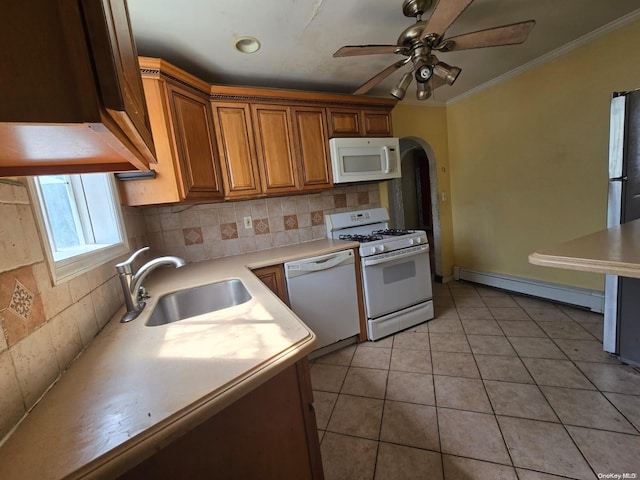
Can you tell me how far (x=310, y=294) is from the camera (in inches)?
81.0

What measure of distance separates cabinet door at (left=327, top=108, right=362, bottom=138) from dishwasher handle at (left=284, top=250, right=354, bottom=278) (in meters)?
1.11

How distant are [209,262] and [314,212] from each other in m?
1.11

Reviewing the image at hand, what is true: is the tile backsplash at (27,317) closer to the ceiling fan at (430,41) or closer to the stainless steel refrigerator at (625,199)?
the ceiling fan at (430,41)

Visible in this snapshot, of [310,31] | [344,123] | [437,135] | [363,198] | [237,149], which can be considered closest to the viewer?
[310,31]

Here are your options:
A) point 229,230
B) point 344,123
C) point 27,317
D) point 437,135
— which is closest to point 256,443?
point 27,317

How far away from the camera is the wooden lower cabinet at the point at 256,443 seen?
1.83 feet

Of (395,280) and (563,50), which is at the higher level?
(563,50)

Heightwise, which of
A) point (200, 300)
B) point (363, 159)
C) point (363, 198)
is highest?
point (363, 159)

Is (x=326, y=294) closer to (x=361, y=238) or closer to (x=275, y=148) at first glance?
(x=361, y=238)

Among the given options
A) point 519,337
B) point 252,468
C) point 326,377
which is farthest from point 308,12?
point 519,337

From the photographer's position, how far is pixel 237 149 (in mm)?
2061

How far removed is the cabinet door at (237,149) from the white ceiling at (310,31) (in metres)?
0.33

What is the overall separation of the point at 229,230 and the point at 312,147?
105 centimetres

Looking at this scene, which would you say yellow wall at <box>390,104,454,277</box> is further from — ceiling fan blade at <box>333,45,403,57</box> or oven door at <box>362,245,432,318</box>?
ceiling fan blade at <box>333,45,403,57</box>
